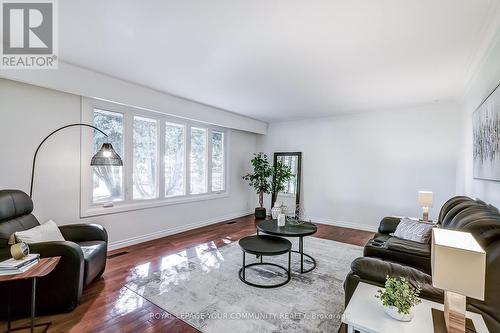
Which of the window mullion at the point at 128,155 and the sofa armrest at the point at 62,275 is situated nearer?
the sofa armrest at the point at 62,275

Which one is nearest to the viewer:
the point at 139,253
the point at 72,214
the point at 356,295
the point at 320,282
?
the point at 356,295

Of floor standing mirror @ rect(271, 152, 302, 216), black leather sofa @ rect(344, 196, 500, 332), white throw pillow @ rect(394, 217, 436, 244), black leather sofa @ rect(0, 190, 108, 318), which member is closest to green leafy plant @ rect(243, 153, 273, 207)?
floor standing mirror @ rect(271, 152, 302, 216)

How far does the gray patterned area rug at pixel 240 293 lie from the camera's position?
2.09m

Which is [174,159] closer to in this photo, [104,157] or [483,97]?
[104,157]

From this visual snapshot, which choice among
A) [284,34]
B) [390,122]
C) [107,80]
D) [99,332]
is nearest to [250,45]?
[284,34]

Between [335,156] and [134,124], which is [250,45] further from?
[335,156]

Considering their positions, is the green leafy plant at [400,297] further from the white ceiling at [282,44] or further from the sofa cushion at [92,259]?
the sofa cushion at [92,259]

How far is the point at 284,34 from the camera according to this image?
222 centimetres

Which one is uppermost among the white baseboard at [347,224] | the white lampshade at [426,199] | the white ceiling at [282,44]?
the white ceiling at [282,44]

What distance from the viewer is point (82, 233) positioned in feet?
9.33

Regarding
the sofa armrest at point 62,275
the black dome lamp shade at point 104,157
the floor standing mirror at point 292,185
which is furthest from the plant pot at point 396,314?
the floor standing mirror at point 292,185

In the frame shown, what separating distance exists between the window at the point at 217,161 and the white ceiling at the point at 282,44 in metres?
1.97

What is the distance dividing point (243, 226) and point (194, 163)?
1821 millimetres

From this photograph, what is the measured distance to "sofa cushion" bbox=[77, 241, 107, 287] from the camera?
2393 mm
